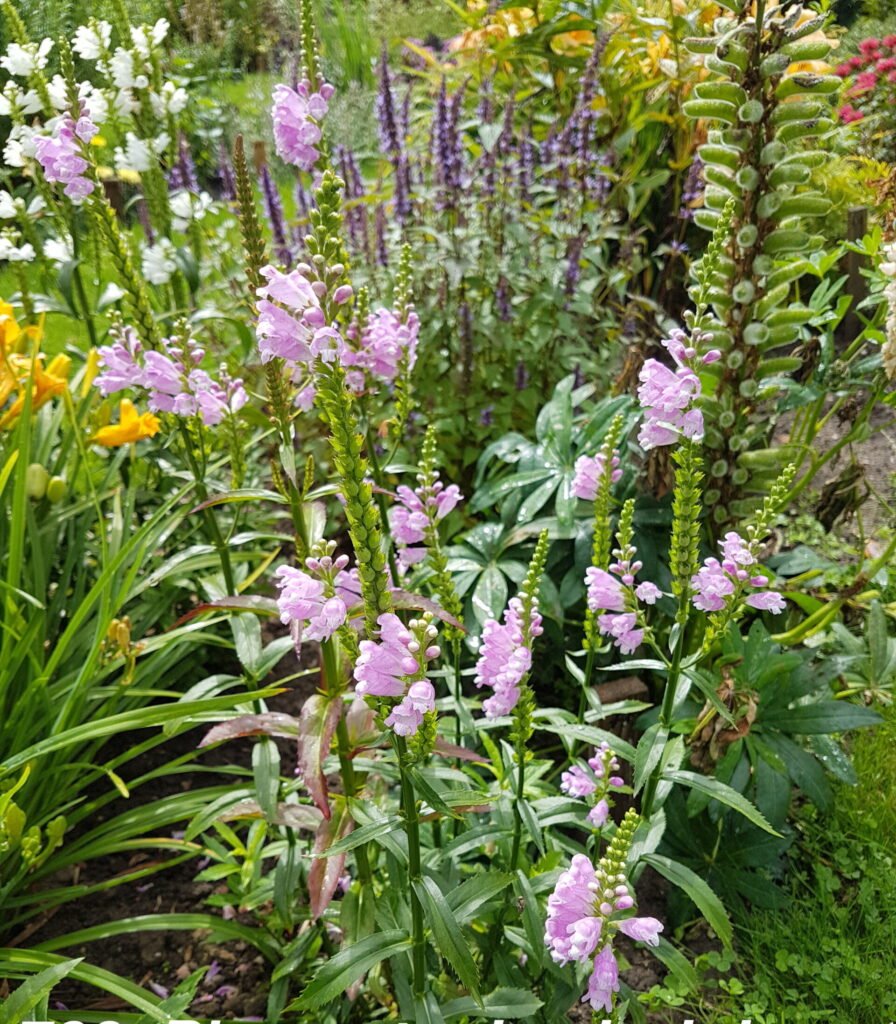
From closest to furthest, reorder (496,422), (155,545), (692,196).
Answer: (155,545), (496,422), (692,196)

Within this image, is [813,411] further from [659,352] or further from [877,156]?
[877,156]

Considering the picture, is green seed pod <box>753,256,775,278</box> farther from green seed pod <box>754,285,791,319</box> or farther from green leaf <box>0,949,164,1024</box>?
green leaf <box>0,949,164,1024</box>

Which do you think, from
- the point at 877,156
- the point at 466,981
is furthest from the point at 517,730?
the point at 877,156

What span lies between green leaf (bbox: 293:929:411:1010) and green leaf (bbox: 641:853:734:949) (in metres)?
0.44

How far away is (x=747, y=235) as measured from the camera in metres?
2.00

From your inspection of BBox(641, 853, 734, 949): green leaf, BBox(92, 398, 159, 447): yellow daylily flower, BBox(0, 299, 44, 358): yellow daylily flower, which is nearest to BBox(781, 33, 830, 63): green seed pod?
BBox(641, 853, 734, 949): green leaf

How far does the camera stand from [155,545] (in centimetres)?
218

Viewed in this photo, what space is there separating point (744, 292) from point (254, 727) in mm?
1487

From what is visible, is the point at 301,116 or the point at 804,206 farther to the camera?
the point at 804,206

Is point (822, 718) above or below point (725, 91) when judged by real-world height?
below

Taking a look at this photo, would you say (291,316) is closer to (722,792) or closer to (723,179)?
(722,792)

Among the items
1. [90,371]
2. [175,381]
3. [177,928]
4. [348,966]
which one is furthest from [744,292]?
[177,928]

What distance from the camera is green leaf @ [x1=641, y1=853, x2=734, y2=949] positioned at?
4.58ft

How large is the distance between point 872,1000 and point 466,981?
3.54 feet
